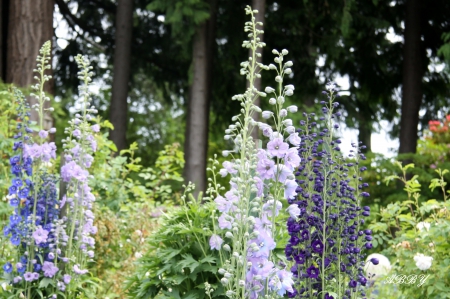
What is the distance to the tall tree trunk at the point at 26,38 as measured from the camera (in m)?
9.21

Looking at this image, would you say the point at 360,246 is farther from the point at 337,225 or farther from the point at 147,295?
the point at 147,295

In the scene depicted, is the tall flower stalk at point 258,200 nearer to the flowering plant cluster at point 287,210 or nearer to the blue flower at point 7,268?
the flowering plant cluster at point 287,210

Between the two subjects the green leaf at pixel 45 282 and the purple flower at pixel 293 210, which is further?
the green leaf at pixel 45 282

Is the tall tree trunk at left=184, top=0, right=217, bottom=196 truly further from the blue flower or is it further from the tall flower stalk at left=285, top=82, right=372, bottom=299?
the tall flower stalk at left=285, top=82, right=372, bottom=299

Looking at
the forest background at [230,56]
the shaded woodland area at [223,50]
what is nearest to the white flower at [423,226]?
the forest background at [230,56]

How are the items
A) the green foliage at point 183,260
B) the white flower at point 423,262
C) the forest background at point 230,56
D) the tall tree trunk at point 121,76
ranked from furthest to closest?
1. the tall tree trunk at point 121,76
2. the forest background at point 230,56
3. the white flower at point 423,262
4. the green foliage at point 183,260

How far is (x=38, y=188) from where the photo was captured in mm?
4180

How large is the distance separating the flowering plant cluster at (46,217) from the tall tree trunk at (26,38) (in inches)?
202

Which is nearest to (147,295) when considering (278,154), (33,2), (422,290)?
(278,154)

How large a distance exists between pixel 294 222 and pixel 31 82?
6.74m

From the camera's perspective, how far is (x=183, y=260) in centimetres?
372

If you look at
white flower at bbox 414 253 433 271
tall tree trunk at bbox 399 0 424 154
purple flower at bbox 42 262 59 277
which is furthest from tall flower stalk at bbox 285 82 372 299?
tall tree trunk at bbox 399 0 424 154

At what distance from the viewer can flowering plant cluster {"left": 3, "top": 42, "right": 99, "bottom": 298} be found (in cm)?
411

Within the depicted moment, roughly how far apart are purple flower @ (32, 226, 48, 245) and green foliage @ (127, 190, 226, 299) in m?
0.61
